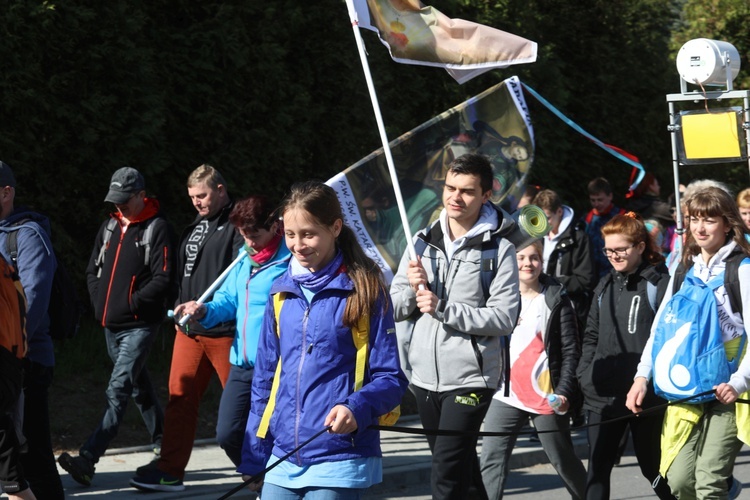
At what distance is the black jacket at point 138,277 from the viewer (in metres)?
7.75

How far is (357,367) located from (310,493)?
0.46m

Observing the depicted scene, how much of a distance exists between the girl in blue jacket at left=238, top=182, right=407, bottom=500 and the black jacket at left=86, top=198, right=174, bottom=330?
12.0ft

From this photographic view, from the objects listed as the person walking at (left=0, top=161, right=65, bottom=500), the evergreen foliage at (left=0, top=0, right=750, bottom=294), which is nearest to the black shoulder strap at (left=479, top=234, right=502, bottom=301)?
the person walking at (left=0, top=161, right=65, bottom=500)

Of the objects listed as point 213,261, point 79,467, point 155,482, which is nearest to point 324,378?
point 213,261

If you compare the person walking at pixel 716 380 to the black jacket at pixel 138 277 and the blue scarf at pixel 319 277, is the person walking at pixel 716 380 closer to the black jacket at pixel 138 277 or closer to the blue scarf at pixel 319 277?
the blue scarf at pixel 319 277

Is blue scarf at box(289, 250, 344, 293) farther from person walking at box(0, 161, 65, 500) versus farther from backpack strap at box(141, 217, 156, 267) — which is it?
backpack strap at box(141, 217, 156, 267)

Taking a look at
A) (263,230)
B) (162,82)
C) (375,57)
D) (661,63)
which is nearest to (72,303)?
(263,230)

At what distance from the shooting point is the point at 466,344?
5473 mm

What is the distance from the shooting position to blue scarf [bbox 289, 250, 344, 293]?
13.6 ft

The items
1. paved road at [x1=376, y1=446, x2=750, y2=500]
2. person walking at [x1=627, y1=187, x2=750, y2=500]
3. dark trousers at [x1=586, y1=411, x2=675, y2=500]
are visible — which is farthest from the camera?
paved road at [x1=376, y1=446, x2=750, y2=500]

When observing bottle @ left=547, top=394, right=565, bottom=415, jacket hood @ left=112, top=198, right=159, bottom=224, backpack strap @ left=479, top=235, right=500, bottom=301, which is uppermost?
jacket hood @ left=112, top=198, right=159, bottom=224

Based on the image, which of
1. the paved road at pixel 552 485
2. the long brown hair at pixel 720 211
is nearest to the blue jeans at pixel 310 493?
the long brown hair at pixel 720 211

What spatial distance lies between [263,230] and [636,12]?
13716mm

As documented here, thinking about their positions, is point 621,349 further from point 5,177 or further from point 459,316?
point 5,177
